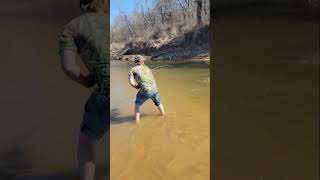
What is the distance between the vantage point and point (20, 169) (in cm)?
421

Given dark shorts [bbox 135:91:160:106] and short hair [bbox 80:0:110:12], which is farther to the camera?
dark shorts [bbox 135:91:160:106]

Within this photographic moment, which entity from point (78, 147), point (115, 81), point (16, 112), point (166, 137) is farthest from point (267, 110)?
point (16, 112)

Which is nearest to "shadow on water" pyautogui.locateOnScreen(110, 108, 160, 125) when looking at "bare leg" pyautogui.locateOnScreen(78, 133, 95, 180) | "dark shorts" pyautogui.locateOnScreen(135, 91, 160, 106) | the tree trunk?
"dark shorts" pyautogui.locateOnScreen(135, 91, 160, 106)

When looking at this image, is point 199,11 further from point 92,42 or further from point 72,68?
point 72,68

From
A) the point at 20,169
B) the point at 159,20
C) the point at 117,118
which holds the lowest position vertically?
the point at 20,169

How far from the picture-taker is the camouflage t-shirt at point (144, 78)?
425 cm

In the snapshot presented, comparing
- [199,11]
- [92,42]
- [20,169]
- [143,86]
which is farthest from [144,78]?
[20,169]

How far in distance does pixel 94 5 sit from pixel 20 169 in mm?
1286

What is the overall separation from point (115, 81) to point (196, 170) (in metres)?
0.88

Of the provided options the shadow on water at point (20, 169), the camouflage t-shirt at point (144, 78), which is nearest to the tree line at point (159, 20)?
the camouflage t-shirt at point (144, 78)

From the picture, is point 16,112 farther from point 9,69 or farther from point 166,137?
point 166,137

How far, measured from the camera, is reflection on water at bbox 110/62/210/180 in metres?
4.24

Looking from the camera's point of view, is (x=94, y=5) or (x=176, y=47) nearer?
(x=94, y=5)

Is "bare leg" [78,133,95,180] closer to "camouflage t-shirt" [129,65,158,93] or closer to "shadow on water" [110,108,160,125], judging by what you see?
"shadow on water" [110,108,160,125]
